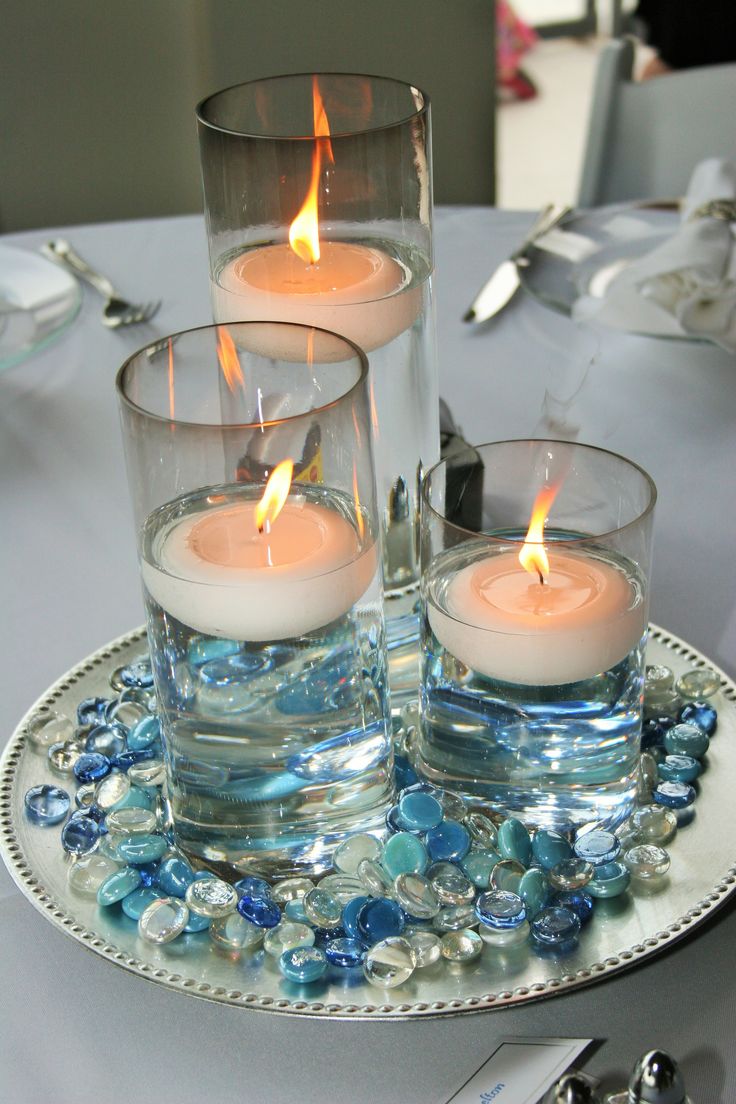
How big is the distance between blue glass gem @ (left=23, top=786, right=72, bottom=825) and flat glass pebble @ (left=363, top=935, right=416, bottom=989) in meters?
0.16

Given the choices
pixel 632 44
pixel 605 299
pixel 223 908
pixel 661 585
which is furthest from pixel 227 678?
pixel 632 44

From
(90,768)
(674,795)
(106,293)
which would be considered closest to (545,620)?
(674,795)

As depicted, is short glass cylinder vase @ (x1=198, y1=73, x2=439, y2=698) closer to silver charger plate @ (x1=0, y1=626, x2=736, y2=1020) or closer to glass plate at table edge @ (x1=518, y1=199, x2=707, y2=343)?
silver charger plate @ (x1=0, y1=626, x2=736, y2=1020)

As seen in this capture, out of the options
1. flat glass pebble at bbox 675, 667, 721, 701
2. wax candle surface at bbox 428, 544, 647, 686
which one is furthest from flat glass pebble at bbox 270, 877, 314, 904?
flat glass pebble at bbox 675, 667, 721, 701

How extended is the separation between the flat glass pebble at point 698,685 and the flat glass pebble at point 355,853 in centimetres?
18

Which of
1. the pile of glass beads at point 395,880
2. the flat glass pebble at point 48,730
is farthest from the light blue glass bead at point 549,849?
the flat glass pebble at point 48,730

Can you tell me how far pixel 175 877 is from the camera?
19.4 inches

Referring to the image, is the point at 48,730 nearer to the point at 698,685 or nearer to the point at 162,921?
the point at 162,921

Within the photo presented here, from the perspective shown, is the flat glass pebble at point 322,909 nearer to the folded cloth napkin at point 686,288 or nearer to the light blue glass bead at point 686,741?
the light blue glass bead at point 686,741

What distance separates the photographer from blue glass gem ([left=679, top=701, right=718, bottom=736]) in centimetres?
58

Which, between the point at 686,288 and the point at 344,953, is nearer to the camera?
the point at 344,953

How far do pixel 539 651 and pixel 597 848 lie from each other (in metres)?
0.08

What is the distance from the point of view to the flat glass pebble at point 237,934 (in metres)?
0.47

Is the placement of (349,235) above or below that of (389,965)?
above
